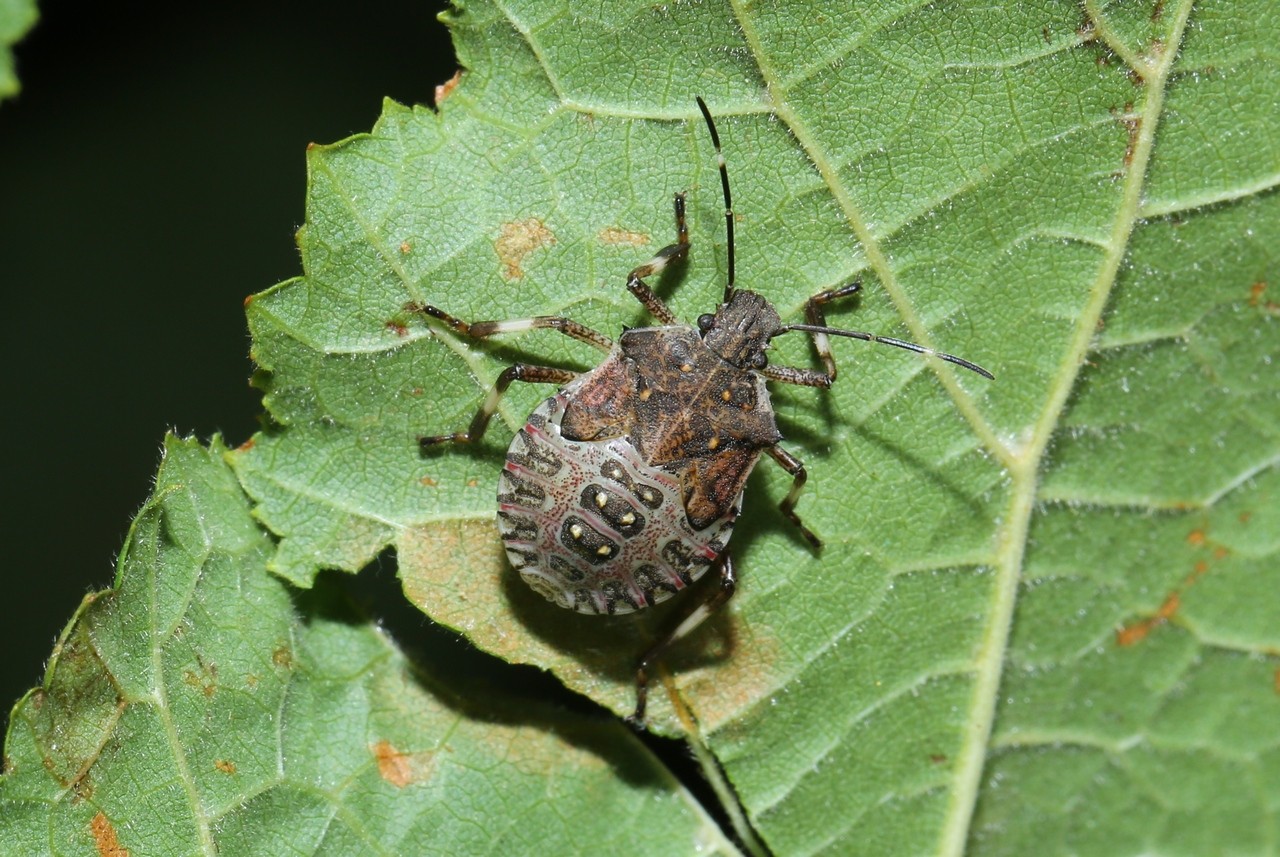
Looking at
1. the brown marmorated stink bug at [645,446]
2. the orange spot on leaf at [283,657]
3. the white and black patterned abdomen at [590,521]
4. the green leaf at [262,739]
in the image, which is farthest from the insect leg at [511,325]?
the orange spot on leaf at [283,657]

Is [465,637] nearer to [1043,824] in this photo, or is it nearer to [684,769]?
[684,769]

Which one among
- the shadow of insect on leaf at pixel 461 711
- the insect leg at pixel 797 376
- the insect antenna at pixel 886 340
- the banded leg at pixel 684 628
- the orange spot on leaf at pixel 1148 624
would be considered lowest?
the shadow of insect on leaf at pixel 461 711

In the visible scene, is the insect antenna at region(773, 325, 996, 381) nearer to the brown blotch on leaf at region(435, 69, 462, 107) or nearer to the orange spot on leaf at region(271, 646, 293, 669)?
the brown blotch on leaf at region(435, 69, 462, 107)

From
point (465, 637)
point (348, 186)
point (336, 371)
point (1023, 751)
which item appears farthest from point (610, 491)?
point (1023, 751)

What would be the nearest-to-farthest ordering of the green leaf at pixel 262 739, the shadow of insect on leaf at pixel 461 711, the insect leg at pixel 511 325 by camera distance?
1. the green leaf at pixel 262 739
2. the insect leg at pixel 511 325
3. the shadow of insect on leaf at pixel 461 711

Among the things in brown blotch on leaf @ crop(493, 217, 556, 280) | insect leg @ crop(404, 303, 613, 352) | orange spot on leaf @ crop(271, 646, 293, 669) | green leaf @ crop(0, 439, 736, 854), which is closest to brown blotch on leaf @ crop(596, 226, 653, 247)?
brown blotch on leaf @ crop(493, 217, 556, 280)

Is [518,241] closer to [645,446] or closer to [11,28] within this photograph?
[645,446]

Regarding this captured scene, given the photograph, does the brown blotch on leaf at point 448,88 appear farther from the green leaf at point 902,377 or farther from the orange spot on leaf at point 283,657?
the orange spot on leaf at point 283,657
